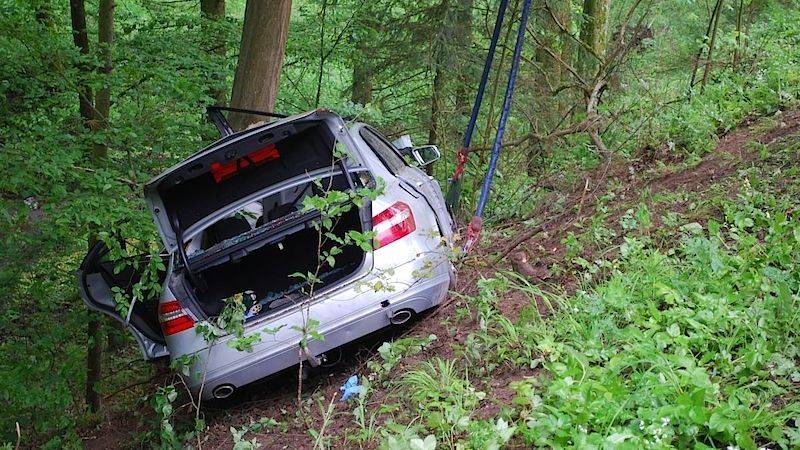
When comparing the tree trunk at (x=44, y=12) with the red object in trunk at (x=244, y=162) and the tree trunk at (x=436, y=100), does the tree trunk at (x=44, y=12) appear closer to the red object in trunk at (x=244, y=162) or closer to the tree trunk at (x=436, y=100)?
the red object in trunk at (x=244, y=162)

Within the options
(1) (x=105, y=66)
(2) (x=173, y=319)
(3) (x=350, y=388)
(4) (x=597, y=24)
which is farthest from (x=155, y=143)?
(4) (x=597, y=24)

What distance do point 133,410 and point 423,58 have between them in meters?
6.35

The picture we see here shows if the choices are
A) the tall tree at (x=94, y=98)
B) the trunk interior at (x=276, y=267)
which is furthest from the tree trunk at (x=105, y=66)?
the trunk interior at (x=276, y=267)

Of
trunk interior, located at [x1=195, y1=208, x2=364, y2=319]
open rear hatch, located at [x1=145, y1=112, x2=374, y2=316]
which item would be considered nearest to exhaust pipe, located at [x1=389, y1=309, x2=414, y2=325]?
open rear hatch, located at [x1=145, y1=112, x2=374, y2=316]

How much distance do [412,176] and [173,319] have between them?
256 cm

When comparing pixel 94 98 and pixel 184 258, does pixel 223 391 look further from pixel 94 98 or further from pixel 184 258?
pixel 94 98

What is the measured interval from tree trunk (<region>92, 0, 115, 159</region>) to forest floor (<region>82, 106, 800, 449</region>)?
2.88m

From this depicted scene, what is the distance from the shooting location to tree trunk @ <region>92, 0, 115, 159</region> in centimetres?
680

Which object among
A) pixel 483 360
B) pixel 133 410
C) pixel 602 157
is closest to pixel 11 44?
pixel 133 410

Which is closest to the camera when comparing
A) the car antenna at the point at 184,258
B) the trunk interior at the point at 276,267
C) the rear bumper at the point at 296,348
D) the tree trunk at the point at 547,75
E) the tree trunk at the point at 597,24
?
the rear bumper at the point at 296,348

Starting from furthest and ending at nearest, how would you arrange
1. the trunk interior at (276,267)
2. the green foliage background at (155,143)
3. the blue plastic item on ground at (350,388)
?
the trunk interior at (276,267), the blue plastic item on ground at (350,388), the green foliage background at (155,143)

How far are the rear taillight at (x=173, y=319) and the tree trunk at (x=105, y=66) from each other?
8.63ft

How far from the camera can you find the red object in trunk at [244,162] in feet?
16.8

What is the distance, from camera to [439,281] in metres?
4.84
